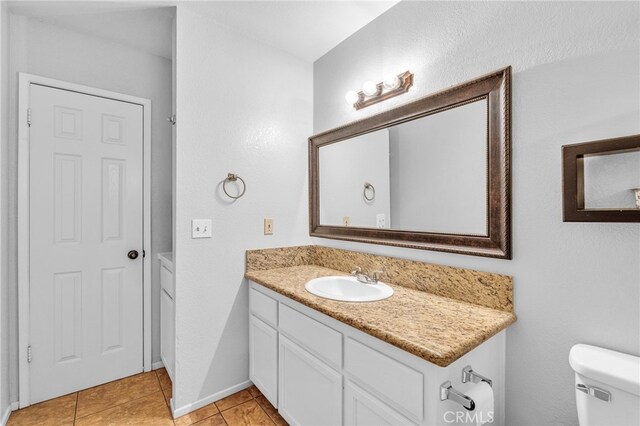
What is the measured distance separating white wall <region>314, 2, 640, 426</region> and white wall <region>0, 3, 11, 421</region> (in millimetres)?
2393

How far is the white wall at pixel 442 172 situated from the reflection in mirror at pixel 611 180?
0.36 meters

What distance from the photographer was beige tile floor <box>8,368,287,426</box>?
1719mm

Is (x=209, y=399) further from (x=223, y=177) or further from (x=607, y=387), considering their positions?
(x=607, y=387)

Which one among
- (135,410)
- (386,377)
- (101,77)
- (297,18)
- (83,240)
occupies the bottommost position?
(135,410)

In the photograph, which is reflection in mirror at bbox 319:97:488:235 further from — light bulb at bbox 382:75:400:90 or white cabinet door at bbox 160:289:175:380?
white cabinet door at bbox 160:289:175:380

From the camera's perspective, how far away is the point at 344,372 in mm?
1256

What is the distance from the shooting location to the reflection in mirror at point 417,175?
1.38m

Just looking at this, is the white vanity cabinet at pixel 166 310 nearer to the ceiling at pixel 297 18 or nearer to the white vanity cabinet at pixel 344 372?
the white vanity cabinet at pixel 344 372

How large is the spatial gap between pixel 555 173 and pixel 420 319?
0.75m

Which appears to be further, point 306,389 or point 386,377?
point 306,389

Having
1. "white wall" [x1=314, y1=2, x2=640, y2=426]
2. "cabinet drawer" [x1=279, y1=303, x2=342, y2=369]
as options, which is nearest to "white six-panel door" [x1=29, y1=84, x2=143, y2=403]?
"cabinet drawer" [x1=279, y1=303, x2=342, y2=369]

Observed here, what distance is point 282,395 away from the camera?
1643mm

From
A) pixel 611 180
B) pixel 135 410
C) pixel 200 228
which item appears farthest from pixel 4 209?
pixel 611 180

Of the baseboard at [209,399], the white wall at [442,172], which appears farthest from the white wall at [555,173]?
the baseboard at [209,399]
